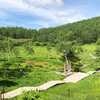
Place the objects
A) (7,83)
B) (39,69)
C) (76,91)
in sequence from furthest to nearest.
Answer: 1. (39,69)
2. (7,83)
3. (76,91)

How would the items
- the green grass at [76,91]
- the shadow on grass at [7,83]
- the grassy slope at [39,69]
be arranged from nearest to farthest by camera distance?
the green grass at [76,91] < the shadow on grass at [7,83] < the grassy slope at [39,69]

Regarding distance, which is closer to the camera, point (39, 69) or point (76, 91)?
point (76, 91)

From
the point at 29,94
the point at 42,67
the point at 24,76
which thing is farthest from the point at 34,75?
the point at 29,94

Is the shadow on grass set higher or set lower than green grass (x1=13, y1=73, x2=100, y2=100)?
lower

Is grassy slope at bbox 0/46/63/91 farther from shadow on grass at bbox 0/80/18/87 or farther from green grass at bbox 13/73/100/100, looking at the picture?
green grass at bbox 13/73/100/100

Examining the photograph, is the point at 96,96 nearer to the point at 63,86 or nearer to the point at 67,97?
the point at 67,97

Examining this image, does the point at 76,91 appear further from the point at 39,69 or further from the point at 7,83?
the point at 39,69

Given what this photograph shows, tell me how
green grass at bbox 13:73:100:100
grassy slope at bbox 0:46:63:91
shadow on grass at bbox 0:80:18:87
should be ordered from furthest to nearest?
grassy slope at bbox 0:46:63:91 → shadow on grass at bbox 0:80:18:87 → green grass at bbox 13:73:100:100

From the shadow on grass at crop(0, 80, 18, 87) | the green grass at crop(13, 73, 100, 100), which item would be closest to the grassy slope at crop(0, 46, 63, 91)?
the shadow on grass at crop(0, 80, 18, 87)

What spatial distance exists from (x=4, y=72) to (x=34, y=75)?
1050 cm

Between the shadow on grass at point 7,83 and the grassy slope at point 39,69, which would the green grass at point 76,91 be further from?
the shadow on grass at point 7,83

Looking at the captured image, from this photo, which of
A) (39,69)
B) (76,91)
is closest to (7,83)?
(76,91)

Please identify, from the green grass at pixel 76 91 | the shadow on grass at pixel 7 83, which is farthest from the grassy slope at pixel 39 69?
the green grass at pixel 76 91

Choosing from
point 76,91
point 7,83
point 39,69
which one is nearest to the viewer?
point 76,91
